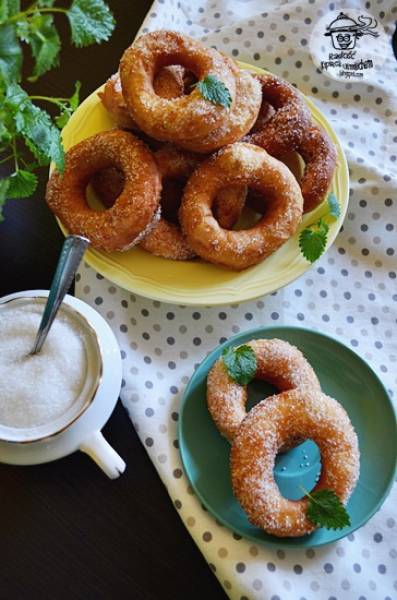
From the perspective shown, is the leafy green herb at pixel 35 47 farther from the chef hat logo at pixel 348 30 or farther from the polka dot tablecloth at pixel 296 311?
the chef hat logo at pixel 348 30

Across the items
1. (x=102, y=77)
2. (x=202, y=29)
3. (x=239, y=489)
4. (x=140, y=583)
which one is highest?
(x=202, y=29)

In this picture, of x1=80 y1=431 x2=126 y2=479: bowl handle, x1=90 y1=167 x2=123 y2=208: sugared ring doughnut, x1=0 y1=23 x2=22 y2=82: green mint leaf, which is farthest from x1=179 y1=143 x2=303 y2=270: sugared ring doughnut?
x1=0 y1=23 x2=22 y2=82: green mint leaf

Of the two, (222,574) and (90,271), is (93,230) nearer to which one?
(90,271)

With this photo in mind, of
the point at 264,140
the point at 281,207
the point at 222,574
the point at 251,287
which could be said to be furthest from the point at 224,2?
the point at 222,574

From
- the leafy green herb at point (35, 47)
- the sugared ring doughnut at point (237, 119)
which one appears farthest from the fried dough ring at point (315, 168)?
the leafy green herb at point (35, 47)

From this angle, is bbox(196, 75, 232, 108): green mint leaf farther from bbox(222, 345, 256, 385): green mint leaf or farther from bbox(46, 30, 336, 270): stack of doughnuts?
bbox(222, 345, 256, 385): green mint leaf

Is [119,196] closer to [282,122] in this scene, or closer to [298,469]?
[282,122]
